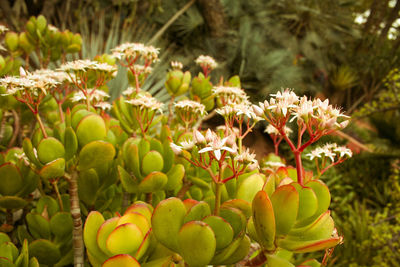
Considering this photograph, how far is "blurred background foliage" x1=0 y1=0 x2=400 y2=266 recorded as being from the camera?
246 cm

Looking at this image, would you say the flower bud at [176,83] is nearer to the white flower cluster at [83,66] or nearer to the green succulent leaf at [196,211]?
the white flower cluster at [83,66]

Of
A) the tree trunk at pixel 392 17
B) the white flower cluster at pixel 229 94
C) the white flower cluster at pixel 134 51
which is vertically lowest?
the white flower cluster at pixel 229 94

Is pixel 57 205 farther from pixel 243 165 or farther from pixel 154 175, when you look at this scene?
pixel 243 165

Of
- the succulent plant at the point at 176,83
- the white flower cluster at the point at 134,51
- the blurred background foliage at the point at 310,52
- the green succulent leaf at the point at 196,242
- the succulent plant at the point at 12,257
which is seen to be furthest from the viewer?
the blurred background foliage at the point at 310,52

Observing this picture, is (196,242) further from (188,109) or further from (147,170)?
(188,109)

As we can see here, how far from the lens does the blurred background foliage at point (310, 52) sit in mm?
2460

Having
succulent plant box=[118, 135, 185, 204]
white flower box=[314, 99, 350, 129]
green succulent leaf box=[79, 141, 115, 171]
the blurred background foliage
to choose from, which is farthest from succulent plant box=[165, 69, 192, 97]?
the blurred background foliage

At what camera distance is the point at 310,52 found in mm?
6227

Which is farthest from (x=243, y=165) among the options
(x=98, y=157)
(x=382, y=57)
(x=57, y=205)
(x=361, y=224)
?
(x=382, y=57)

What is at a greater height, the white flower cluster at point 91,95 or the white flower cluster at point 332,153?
the white flower cluster at point 332,153

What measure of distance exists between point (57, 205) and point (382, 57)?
489 centimetres

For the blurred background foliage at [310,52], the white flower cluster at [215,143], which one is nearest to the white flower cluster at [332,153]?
the white flower cluster at [215,143]

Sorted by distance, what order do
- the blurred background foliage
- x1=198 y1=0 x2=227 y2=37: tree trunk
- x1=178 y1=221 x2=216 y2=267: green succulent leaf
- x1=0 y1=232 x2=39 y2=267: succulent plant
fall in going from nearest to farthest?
x1=178 y1=221 x2=216 y2=267: green succulent leaf < x1=0 y1=232 x2=39 y2=267: succulent plant < the blurred background foliage < x1=198 y1=0 x2=227 y2=37: tree trunk

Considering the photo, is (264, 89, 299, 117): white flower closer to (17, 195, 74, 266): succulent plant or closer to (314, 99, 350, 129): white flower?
(314, 99, 350, 129): white flower
